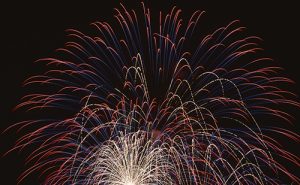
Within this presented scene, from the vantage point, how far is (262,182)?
1493 centimetres

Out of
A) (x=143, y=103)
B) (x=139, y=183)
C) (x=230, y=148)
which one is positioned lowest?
(x=139, y=183)

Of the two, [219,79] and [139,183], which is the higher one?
[219,79]

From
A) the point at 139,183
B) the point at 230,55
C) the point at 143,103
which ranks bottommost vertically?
the point at 139,183

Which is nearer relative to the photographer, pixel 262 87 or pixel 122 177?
pixel 262 87

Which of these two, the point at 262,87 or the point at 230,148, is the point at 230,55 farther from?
the point at 230,148

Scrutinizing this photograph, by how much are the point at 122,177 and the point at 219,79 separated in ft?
13.3

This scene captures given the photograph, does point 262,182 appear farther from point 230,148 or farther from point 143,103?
point 143,103

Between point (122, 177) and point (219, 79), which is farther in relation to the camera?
point (122, 177)

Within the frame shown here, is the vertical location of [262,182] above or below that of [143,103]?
below

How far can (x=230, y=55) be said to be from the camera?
15.4m

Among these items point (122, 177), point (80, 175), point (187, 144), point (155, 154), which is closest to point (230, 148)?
point (187, 144)

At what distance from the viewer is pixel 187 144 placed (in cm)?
1523

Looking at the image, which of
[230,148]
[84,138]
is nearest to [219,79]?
[230,148]

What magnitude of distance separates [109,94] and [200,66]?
8.83 ft
